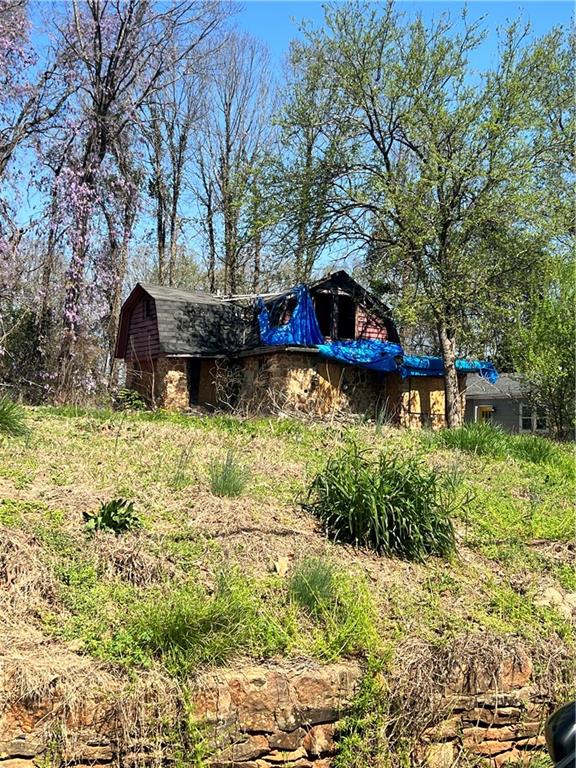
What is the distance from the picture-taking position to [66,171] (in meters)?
16.4

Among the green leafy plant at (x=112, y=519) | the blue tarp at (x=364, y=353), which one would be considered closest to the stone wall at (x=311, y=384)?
the blue tarp at (x=364, y=353)

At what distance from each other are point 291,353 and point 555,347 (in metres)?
7.14

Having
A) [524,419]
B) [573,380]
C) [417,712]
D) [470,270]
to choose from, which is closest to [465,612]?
[417,712]

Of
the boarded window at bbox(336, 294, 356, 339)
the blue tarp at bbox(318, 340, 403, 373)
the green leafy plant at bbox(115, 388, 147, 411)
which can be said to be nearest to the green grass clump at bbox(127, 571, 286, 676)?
the green leafy plant at bbox(115, 388, 147, 411)

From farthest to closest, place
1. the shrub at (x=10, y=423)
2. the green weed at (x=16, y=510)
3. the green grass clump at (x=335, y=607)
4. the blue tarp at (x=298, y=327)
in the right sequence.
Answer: the blue tarp at (x=298, y=327)
the shrub at (x=10, y=423)
the green weed at (x=16, y=510)
the green grass clump at (x=335, y=607)

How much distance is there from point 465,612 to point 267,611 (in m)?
1.58

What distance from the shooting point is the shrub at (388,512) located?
5320 millimetres

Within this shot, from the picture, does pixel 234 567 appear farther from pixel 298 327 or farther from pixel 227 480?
pixel 298 327

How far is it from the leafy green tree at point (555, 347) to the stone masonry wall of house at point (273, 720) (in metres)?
11.0

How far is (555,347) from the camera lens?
14.2 metres

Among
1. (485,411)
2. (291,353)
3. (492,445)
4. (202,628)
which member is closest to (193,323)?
(291,353)

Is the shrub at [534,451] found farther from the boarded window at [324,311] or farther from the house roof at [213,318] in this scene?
the boarded window at [324,311]

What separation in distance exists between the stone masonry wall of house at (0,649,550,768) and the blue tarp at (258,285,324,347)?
46.4ft

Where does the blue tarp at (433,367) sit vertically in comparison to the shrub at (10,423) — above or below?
above
